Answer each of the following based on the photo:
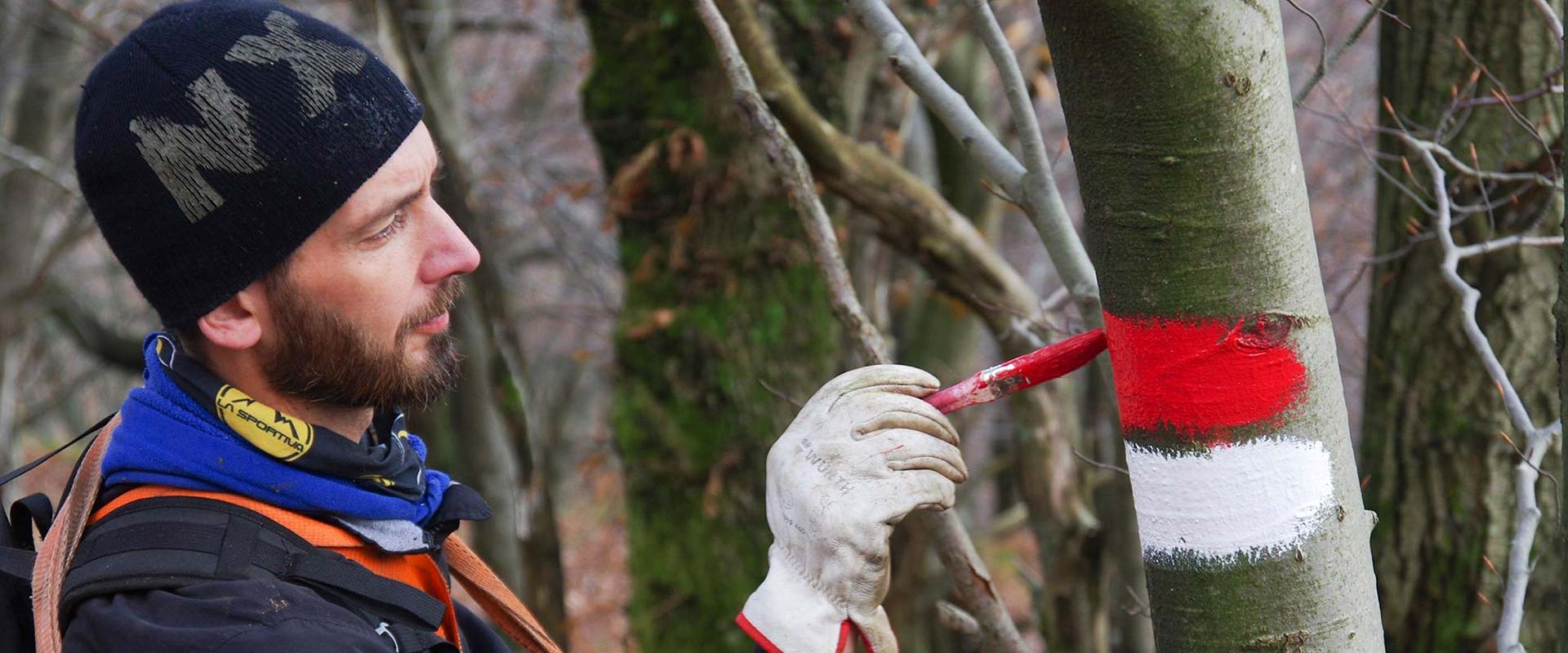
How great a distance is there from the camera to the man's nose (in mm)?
1888

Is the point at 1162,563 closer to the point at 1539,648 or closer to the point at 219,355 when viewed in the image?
the point at 219,355

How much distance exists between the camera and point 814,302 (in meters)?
4.30

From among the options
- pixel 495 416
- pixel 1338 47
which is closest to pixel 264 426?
pixel 1338 47

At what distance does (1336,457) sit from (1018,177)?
89cm

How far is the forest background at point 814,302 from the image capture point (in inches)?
104

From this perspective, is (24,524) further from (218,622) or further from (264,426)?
(218,622)

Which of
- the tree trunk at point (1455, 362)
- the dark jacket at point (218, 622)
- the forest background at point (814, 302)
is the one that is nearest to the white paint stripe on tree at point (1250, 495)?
the forest background at point (814, 302)

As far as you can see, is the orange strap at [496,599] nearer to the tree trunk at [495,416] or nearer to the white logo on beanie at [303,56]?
the white logo on beanie at [303,56]

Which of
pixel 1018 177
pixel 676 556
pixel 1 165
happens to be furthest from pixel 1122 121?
pixel 1 165

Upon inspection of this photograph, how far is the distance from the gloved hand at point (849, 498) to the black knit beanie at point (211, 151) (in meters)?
0.81

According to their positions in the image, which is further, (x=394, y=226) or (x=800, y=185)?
(x=800, y=185)

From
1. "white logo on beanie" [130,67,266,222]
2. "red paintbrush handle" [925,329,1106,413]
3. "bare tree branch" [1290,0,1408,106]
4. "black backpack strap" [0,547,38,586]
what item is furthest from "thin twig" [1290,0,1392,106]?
"black backpack strap" [0,547,38,586]

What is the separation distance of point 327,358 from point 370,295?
114 millimetres

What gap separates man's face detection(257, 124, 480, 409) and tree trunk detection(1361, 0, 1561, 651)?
2.08m
